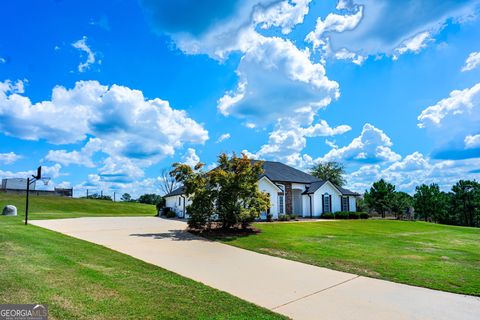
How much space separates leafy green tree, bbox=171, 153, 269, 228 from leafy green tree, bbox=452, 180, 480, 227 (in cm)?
4130

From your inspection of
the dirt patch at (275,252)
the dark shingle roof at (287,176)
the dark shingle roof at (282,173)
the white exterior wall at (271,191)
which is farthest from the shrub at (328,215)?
the dirt patch at (275,252)

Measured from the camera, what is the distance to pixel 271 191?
973 inches

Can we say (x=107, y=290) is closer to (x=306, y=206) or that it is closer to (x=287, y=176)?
(x=287, y=176)

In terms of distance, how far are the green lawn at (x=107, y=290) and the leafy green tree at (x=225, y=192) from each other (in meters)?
7.57

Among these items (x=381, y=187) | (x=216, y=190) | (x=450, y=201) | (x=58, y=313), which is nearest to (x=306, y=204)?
(x=381, y=187)

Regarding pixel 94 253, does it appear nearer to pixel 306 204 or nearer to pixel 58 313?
pixel 58 313

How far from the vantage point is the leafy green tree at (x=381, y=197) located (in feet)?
116

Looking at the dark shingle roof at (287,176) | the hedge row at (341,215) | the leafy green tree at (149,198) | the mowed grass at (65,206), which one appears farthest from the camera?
the leafy green tree at (149,198)

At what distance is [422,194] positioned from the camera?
141 ft

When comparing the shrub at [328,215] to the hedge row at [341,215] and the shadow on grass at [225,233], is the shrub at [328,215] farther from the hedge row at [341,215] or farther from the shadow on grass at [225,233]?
the shadow on grass at [225,233]

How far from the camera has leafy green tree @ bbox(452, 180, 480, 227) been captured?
42.8m

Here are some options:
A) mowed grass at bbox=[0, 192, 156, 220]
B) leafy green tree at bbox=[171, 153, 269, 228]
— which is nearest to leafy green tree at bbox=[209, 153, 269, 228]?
leafy green tree at bbox=[171, 153, 269, 228]

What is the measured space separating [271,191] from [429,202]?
2941cm

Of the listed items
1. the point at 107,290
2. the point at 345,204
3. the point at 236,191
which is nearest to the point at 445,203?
the point at 345,204
